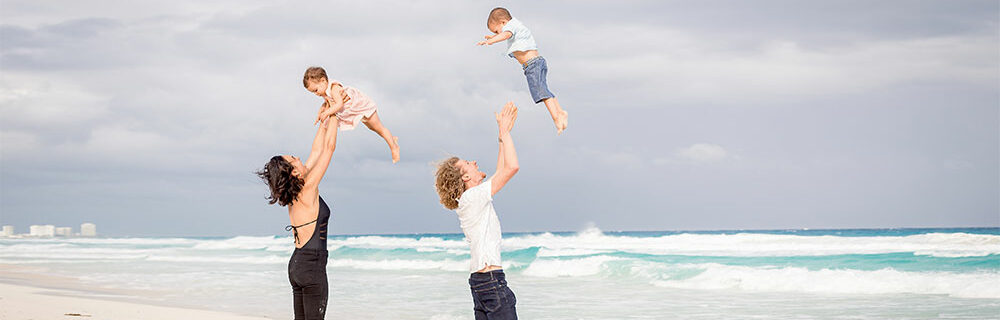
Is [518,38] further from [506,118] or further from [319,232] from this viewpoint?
[319,232]

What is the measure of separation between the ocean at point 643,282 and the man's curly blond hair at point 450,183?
23.4 feet

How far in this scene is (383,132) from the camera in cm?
619

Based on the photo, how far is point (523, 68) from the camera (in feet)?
19.1

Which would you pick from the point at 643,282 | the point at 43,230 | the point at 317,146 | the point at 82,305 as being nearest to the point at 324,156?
the point at 317,146

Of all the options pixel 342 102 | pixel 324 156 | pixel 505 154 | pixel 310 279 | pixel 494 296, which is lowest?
pixel 494 296

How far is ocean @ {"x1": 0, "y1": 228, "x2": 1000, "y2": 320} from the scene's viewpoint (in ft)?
43.0

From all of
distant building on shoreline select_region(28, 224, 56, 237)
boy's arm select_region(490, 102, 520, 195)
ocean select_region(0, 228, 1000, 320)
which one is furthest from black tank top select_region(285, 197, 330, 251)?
distant building on shoreline select_region(28, 224, 56, 237)

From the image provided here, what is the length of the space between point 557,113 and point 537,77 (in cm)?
26

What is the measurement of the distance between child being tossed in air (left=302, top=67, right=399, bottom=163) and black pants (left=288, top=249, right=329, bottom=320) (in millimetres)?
852

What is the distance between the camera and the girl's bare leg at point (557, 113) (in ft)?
18.3

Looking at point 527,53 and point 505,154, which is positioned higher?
point 527,53

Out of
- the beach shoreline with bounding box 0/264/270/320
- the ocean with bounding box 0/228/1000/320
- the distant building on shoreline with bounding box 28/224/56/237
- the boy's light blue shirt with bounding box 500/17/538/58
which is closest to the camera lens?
the boy's light blue shirt with bounding box 500/17/538/58

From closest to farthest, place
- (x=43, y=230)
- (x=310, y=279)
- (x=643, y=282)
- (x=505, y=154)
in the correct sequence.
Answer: (x=505, y=154)
(x=310, y=279)
(x=643, y=282)
(x=43, y=230)

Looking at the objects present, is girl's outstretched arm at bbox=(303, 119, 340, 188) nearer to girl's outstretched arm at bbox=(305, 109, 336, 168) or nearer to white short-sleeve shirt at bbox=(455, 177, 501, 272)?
girl's outstretched arm at bbox=(305, 109, 336, 168)
